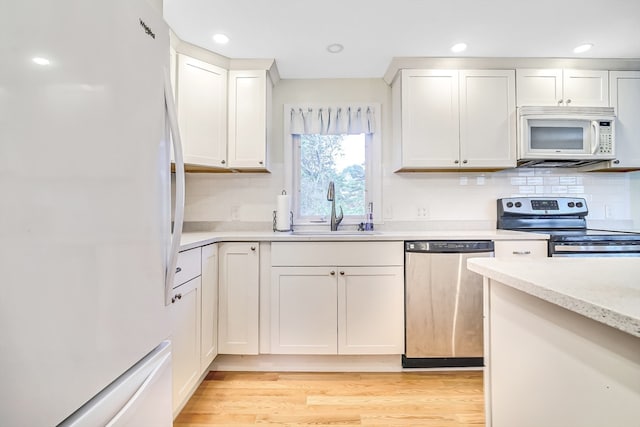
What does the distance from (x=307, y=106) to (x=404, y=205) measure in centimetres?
129

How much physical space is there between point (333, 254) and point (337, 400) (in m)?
0.90

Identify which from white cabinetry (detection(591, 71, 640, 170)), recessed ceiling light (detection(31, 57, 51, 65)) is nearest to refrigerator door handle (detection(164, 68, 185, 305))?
recessed ceiling light (detection(31, 57, 51, 65))

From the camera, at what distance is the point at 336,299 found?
1.96 metres

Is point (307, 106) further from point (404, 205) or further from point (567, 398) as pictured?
point (567, 398)

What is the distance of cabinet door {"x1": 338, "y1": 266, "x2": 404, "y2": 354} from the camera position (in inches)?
77.2

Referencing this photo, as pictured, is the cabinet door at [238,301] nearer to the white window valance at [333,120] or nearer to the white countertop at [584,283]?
the white window valance at [333,120]

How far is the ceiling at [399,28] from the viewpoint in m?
1.70

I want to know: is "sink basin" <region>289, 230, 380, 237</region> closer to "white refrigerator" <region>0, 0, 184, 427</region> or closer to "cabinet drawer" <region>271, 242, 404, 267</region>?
"cabinet drawer" <region>271, 242, 404, 267</region>

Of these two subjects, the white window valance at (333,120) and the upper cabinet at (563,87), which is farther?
the white window valance at (333,120)

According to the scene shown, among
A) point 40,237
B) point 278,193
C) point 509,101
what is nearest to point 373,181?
point 278,193

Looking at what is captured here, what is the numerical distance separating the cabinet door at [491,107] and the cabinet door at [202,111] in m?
1.97

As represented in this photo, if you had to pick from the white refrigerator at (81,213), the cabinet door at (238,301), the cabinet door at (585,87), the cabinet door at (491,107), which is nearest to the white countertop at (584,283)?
the white refrigerator at (81,213)

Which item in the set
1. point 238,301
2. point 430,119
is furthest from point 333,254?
point 430,119

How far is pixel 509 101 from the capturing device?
227cm
